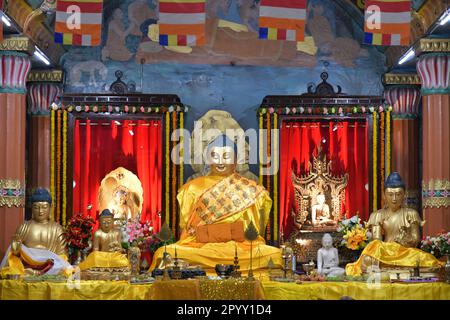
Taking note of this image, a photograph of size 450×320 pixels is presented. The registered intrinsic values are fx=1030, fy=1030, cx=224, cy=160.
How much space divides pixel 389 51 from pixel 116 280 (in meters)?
7.54

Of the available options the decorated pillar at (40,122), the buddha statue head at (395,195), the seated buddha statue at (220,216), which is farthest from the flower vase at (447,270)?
the decorated pillar at (40,122)

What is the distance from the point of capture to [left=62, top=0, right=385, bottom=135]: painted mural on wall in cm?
1934

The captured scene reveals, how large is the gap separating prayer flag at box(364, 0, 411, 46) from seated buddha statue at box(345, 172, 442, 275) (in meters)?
2.67

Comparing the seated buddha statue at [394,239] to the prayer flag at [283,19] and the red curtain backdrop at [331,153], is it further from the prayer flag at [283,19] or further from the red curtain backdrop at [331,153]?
the prayer flag at [283,19]

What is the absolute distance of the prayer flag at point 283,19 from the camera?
14781mm

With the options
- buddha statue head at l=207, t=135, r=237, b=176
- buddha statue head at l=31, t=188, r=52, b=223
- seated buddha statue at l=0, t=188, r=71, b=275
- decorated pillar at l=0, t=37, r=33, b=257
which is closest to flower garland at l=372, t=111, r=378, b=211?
buddha statue head at l=207, t=135, r=237, b=176

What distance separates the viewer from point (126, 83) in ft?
63.4

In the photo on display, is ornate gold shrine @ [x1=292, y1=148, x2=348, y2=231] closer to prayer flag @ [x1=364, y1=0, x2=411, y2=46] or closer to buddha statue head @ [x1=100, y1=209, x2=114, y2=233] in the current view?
buddha statue head @ [x1=100, y1=209, x2=114, y2=233]

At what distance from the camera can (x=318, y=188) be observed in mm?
18859

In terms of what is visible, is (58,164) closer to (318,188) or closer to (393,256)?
(318,188)

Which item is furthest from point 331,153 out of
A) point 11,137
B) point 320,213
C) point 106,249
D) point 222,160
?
point 11,137

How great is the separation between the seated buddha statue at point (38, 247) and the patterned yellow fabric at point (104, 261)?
35 centimetres

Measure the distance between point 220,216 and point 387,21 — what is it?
15.5 feet

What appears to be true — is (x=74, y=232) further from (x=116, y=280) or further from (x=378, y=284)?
(x=378, y=284)
